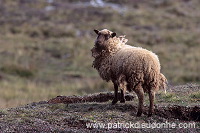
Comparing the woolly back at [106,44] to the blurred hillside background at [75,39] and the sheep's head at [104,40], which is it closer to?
the sheep's head at [104,40]

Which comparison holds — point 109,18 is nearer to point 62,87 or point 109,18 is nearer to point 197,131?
point 62,87

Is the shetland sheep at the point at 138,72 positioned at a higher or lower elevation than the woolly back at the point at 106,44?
lower

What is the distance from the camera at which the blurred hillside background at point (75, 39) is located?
1873 centimetres

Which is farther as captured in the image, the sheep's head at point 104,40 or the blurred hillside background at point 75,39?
the blurred hillside background at point 75,39

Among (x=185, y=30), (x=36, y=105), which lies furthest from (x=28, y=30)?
(x=36, y=105)

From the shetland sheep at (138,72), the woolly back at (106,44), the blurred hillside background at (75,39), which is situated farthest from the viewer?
the blurred hillside background at (75,39)

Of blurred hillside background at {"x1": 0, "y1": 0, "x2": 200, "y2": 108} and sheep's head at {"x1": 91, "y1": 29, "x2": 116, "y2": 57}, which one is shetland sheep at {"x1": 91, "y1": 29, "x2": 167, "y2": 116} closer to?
sheep's head at {"x1": 91, "y1": 29, "x2": 116, "y2": 57}

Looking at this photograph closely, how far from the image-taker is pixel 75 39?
30.2 meters

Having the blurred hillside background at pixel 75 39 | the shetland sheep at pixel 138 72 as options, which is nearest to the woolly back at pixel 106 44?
the shetland sheep at pixel 138 72

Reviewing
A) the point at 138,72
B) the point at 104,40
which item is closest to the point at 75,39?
the point at 104,40

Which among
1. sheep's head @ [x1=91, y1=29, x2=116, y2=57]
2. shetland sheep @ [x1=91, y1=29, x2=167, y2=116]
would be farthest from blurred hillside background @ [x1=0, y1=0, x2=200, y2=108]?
shetland sheep @ [x1=91, y1=29, x2=167, y2=116]

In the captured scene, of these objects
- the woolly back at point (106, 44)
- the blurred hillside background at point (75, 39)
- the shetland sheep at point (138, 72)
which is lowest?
the blurred hillside background at point (75, 39)

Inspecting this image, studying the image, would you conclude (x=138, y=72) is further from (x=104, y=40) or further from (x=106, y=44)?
(x=104, y=40)

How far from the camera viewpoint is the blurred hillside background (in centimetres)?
1873
